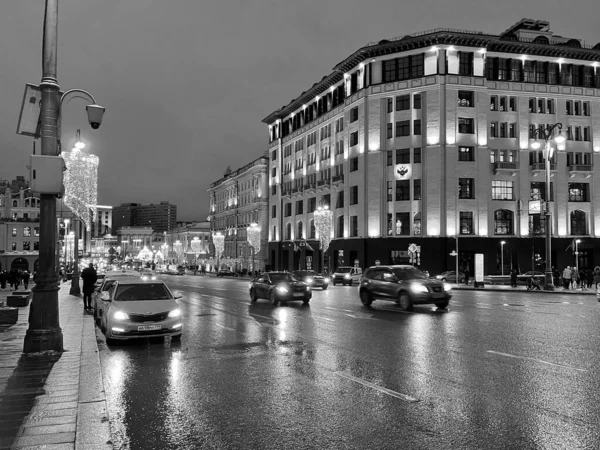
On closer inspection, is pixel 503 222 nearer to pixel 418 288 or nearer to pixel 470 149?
pixel 470 149

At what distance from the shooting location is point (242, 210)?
347ft

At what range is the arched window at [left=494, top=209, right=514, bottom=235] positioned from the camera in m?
58.6

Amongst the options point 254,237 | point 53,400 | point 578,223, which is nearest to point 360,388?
point 53,400

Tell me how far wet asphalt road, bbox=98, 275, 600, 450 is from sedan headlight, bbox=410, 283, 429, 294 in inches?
209

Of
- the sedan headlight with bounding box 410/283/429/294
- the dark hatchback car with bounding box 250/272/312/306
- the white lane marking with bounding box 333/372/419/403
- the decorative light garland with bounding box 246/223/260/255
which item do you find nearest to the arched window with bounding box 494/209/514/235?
the decorative light garland with bounding box 246/223/260/255

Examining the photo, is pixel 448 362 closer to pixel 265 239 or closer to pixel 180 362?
pixel 180 362

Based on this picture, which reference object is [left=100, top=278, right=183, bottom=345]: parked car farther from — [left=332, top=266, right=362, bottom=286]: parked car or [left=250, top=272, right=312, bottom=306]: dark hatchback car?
[left=332, top=266, right=362, bottom=286]: parked car

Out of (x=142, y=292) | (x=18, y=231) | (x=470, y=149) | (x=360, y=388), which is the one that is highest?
(x=470, y=149)

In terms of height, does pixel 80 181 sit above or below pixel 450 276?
above

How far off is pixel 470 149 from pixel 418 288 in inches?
1642

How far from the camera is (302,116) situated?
8262 centimetres

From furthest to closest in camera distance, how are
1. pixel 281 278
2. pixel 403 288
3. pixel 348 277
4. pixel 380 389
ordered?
pixel 348 277, pixel 281 278, pixel 403 288, pixel 380 389

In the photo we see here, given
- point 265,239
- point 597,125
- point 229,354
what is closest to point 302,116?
point 265,239

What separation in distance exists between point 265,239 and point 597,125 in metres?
54.3
